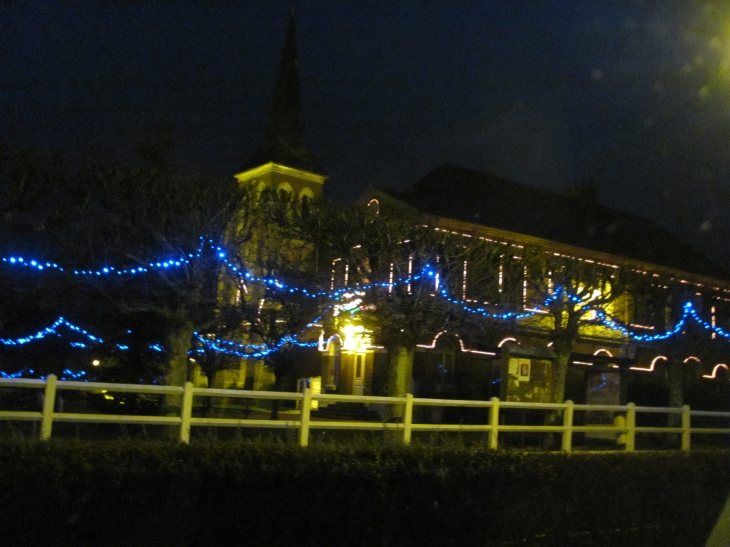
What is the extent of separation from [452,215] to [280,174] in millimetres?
12570

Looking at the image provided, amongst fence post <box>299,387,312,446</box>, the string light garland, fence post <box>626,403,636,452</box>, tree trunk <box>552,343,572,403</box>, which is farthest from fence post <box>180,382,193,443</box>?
tree trunk <box>552,343,572,403</box>

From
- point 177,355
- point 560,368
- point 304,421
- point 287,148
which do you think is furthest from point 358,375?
point 304,421

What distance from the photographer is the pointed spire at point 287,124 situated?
132 feet

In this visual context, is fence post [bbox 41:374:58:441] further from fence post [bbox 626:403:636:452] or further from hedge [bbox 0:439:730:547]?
fence post [bbox 626:403:636:452]

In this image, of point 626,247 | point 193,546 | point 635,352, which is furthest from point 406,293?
point 626,247

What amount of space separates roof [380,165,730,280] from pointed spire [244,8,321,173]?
8480 millimetres

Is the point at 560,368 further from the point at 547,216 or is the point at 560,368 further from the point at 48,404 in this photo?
the point at 547,216

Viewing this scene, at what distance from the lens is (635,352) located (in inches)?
1061

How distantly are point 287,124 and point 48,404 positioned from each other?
36.4 m

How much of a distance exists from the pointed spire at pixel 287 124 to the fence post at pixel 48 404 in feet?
104

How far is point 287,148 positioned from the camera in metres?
40.3

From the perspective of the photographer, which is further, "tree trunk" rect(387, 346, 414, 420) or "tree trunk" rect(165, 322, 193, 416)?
"tree trunk" rect(387, 346, 414, 420)

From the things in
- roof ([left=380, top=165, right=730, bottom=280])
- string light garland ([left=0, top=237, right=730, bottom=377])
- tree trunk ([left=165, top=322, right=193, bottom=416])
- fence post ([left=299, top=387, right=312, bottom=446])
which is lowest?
fence post ([left=299, top=387, right=312, bottom=446])

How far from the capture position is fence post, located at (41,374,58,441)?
25.6 ft
